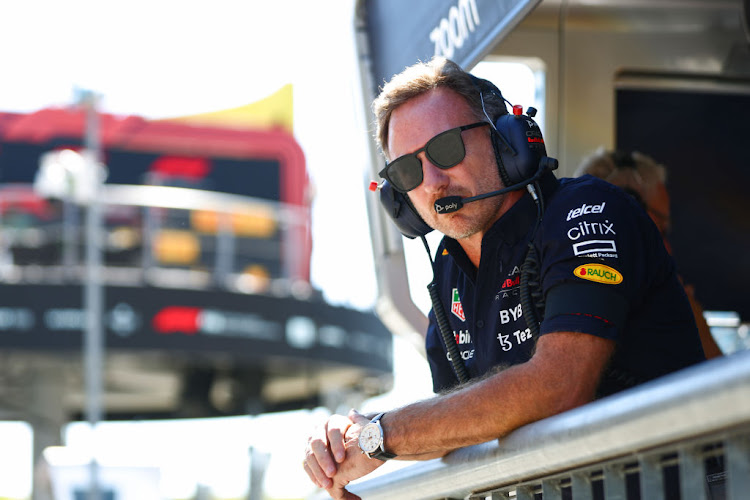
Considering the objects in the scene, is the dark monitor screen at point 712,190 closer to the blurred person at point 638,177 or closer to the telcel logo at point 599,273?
the blurred person at point 638,177

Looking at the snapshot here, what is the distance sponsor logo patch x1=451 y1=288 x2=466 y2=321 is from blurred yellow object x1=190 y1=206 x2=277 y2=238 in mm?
13147

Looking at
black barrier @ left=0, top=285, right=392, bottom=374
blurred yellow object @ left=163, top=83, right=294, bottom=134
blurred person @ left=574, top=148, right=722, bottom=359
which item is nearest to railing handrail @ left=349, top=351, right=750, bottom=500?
blurred person @ left=574, top=148, right=722, bottom=359

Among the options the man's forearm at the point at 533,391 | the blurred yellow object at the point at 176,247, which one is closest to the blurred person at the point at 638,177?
the man's forearm at the point at 533,391

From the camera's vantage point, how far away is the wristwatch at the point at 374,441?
2020 millimetres

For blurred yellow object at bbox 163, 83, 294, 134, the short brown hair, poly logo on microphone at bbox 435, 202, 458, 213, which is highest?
blurred yellow object at bbox 163, 83, 294, 134

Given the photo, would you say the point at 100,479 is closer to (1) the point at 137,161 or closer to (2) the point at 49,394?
(2) the point at 49,394

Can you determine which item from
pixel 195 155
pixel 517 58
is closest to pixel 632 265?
pixel 517 58

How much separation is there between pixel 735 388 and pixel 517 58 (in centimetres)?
317

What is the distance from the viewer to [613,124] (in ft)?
14.5

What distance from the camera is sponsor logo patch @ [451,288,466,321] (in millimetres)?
2385

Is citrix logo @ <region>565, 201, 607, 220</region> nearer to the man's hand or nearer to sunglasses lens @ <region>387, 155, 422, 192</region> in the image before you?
sunglasses lens @ <region>387, 155, 422, 192</region>

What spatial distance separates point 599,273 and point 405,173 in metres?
0.63

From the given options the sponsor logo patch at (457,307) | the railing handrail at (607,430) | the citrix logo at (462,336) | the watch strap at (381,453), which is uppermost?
the sponsor logo patch at (457,307)

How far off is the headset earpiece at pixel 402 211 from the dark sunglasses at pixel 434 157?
0.15m
